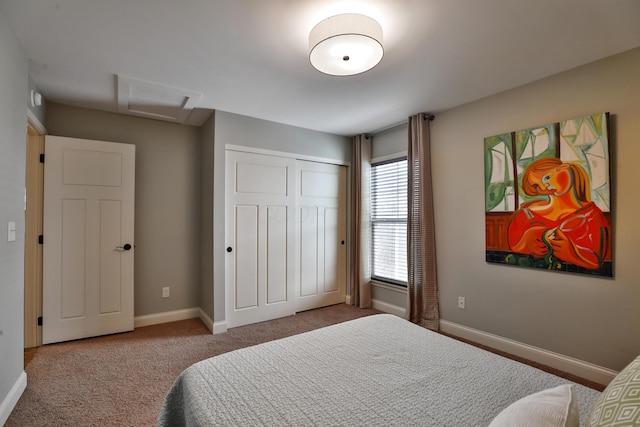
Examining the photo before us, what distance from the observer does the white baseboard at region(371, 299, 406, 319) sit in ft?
11.9

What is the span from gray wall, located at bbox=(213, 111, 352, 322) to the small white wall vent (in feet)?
1.27

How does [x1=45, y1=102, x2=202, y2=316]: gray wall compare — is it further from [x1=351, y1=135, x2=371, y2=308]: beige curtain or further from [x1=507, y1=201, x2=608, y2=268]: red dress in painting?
[x1=507, y1=201, x2=608, y2=268]: red dress in painting

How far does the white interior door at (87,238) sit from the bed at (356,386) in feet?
7.80

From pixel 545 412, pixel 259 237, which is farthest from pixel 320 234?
pixel 545 412

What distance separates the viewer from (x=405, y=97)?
2.88 metres

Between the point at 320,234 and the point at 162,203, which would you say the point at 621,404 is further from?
the point at 162,203

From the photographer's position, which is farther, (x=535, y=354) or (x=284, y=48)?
(x=535, y=354)

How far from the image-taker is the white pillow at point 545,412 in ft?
2.31

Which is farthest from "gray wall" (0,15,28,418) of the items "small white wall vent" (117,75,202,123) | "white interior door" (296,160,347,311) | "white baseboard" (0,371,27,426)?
"white interior door" (296,160,347,311)

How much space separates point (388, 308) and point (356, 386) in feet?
9.21

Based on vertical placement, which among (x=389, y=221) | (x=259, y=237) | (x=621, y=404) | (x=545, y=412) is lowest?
(x=545, y=412)

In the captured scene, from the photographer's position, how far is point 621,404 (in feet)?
1.96

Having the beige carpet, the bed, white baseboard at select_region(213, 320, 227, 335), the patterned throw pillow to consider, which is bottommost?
the beige carpet

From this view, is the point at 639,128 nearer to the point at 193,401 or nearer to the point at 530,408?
the point at 530,408
